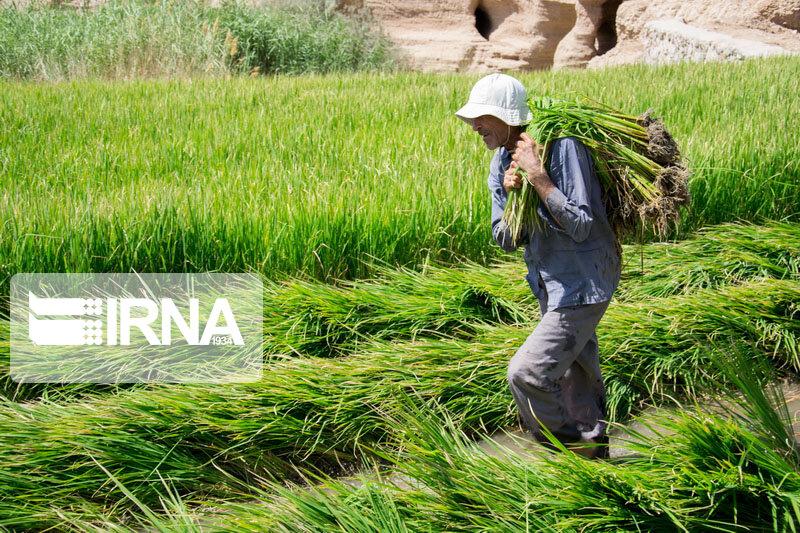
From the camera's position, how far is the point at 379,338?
379 centimetres

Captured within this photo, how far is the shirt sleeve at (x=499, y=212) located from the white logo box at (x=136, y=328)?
1.28 m

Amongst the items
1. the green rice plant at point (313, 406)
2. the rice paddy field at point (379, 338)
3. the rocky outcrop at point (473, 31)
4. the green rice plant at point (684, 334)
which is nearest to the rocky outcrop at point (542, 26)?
the rocky outcrop at point (473, 31)

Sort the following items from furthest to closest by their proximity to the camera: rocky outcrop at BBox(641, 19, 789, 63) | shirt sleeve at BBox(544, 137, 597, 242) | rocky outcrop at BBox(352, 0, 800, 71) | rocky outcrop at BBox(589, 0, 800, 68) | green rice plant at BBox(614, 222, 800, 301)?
rocky outcrop at BBox(352, 0, 800, 71) < rocky outcrop at BBox(589, 0, 800, 68) < rocky outcrop at BBox(641, 19, 789, 63) < green rice plant at BBox(614, 222, 800, 301) < shirt sleeve at BBox(544, 137, 597, 242)

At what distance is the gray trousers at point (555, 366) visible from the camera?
2680 millimetres

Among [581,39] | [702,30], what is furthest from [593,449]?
[581,39]

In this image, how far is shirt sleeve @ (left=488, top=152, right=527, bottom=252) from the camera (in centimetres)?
278

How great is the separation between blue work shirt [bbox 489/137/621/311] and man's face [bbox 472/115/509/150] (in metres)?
0.06

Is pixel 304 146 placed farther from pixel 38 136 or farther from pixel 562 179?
pixel 562 179

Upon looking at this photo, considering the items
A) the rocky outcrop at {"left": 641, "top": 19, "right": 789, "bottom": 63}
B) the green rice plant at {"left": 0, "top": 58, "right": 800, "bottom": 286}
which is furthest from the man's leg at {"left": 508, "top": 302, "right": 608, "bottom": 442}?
the rocky outcrop at {"left": 641, "top": 19, "right": 789, "bottom": 63}

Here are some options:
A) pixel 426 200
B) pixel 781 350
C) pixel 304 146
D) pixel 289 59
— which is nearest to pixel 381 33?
pixel 289 59

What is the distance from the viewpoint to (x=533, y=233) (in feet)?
8.82

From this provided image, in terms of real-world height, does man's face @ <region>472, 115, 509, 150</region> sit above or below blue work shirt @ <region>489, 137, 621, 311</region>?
above

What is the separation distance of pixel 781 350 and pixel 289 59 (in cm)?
1034

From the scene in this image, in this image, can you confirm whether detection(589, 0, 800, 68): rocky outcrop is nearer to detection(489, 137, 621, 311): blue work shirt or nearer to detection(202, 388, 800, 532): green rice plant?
detection(489, 137, 621, 311): blue work shirt
